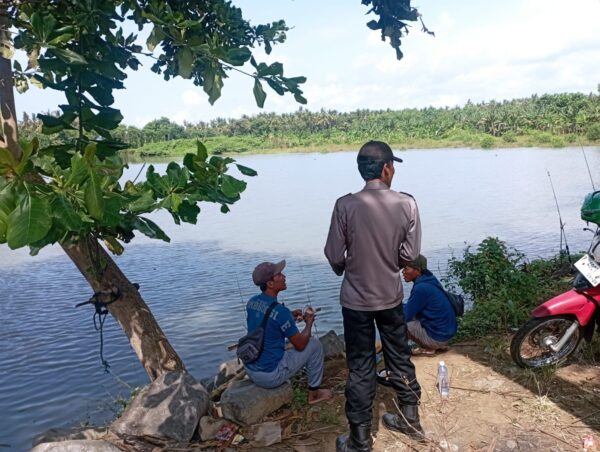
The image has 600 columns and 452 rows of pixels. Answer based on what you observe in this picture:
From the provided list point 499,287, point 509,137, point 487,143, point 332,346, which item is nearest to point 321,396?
point 332,346

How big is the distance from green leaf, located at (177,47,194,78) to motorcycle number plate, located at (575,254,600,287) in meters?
3.41

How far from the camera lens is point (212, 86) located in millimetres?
3180

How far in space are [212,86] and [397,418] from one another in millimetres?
2712

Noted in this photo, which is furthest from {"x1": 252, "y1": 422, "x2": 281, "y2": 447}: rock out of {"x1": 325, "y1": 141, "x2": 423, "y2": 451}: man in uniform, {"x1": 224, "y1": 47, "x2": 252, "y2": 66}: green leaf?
{"x1": 224, "y1": 47, "x2": 252, "y2": 66}: green leaf

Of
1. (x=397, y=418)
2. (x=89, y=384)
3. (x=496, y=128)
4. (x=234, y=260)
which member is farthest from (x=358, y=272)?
(x=496, y=128)

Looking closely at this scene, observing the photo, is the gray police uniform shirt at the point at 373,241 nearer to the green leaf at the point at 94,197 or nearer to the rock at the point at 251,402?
the rock at the point at 251,402

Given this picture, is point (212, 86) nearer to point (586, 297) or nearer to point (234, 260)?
point (586, 297)

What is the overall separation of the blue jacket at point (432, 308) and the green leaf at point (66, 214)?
361 centimetres

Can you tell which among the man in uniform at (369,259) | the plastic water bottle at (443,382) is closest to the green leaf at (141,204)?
the man in uniform at (369,259)

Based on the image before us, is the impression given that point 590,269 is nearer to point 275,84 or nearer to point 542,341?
point 542,341

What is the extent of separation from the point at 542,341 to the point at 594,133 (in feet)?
167

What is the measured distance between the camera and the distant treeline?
186ft

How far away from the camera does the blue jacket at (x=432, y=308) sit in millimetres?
5152

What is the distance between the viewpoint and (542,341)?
4727 mm
